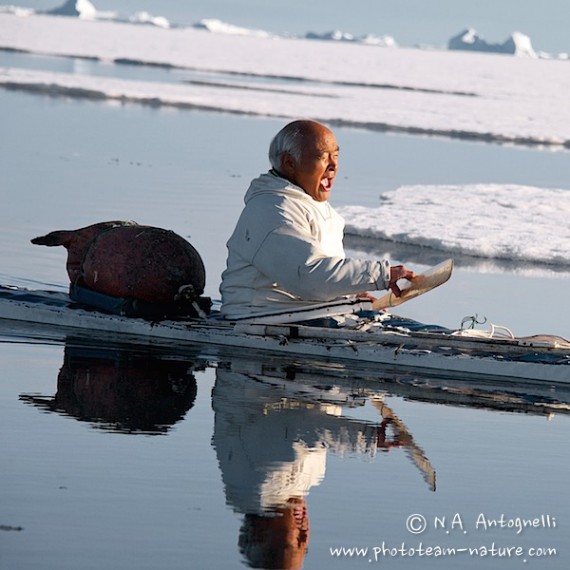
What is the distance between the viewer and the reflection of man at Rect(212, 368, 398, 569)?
449 cm

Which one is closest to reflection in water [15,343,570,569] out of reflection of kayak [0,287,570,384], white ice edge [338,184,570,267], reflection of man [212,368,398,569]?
reflection of man [212,368,398,569]

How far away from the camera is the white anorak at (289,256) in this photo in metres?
7.06

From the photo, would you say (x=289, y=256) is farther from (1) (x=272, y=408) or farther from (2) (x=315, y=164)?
(1) (x=272, y=408)

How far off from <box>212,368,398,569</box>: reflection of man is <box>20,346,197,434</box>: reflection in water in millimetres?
184

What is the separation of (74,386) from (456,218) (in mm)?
9236

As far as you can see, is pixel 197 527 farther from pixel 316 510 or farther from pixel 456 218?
pixel 456 218

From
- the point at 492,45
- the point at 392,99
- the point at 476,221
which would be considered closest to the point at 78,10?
the point at 492,45

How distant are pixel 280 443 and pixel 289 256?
1.64m

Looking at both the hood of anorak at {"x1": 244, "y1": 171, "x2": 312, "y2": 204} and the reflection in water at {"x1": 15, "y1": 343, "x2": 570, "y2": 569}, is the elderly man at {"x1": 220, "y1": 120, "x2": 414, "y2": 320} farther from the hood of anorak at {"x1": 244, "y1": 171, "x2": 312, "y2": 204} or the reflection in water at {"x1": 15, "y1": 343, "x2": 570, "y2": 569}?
the reflection in water at {"x1": 15, "y1": 343, "x2": 570, "y2": 569}

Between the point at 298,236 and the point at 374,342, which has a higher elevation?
the point at 298,236

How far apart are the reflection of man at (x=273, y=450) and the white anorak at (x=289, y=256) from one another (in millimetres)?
507

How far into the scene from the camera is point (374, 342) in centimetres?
754

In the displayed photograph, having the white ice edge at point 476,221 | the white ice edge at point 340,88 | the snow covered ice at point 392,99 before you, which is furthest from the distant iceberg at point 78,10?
the white ice edge at point 476,221

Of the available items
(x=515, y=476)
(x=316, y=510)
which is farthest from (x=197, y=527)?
(x=515, y=476)
